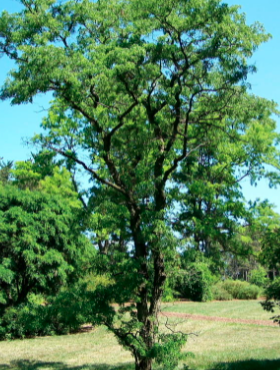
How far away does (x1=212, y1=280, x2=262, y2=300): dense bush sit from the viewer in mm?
29203

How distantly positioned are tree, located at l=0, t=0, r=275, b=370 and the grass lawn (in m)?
1.13

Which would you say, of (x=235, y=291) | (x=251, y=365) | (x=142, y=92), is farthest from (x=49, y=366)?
(x=235, y=291)

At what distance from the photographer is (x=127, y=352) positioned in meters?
11.4

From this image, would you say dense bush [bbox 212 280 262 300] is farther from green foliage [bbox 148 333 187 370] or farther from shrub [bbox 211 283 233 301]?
green foliage [bbox 148 333 187 370]

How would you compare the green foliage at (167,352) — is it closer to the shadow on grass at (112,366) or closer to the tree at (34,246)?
the shadow on grass at (112,366)

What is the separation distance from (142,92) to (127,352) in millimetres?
7421

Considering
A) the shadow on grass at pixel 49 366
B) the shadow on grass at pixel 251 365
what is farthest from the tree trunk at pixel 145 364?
the shadow on grass at pixel 251 365

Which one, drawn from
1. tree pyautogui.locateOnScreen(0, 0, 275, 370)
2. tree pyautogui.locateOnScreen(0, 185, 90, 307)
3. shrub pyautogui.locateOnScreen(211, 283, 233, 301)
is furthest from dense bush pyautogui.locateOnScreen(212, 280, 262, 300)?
tree pyautogui.locateOnScreen(0, 0, 275, 370)

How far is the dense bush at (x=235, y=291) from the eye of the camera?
2920 centimetres

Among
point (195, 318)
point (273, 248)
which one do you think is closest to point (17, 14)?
point (273, 248)

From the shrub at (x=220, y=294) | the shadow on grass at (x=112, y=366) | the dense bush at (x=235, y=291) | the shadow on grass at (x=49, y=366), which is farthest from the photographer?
the dense bush at (x=235, y=291)

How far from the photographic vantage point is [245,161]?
883cm

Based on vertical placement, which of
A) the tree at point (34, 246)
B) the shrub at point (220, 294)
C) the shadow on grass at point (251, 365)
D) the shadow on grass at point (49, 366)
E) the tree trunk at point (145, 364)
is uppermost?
the tree at point (34, 246)

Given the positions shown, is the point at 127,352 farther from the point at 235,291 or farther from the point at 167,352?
the point at 235,291
